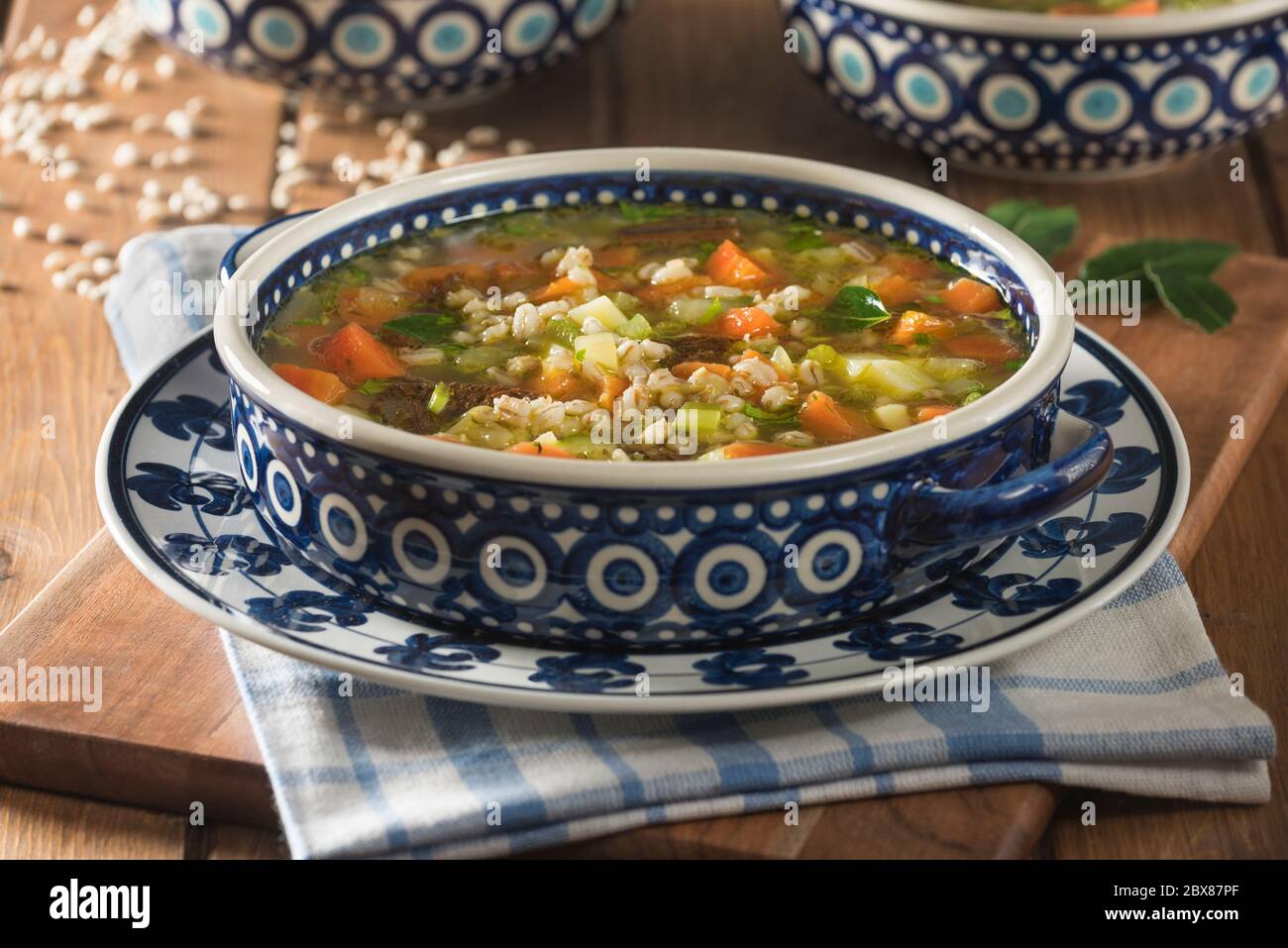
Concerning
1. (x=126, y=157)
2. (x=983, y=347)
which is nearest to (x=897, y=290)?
(x=983, y=347)

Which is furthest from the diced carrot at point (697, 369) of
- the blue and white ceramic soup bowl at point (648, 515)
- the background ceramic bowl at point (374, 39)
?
the background ceramic bowl at point (374, 39)

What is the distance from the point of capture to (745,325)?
2.58 m

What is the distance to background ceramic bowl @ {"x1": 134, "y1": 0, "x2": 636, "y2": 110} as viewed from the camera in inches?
153

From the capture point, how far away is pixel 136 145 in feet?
13.9

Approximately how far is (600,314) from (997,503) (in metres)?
0.78

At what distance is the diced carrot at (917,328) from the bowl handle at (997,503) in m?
0.52

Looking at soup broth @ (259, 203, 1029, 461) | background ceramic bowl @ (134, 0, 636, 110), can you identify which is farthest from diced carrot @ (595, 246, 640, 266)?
background ceramic bowl @ (134, 0, 636, 110)

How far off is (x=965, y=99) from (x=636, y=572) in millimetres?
2049

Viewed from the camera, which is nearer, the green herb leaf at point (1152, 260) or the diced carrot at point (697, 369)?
the diced carrot at point (697, 369)

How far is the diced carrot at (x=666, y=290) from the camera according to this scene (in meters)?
2.71

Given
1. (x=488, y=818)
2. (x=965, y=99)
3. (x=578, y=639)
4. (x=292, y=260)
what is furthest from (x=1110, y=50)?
(x=488, y=818)

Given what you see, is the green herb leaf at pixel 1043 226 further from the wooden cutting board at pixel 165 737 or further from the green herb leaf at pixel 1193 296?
the wooden cutting board at pixel 165 737

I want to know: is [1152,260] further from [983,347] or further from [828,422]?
[828,422]

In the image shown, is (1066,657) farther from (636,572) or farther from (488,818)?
(488,818)
